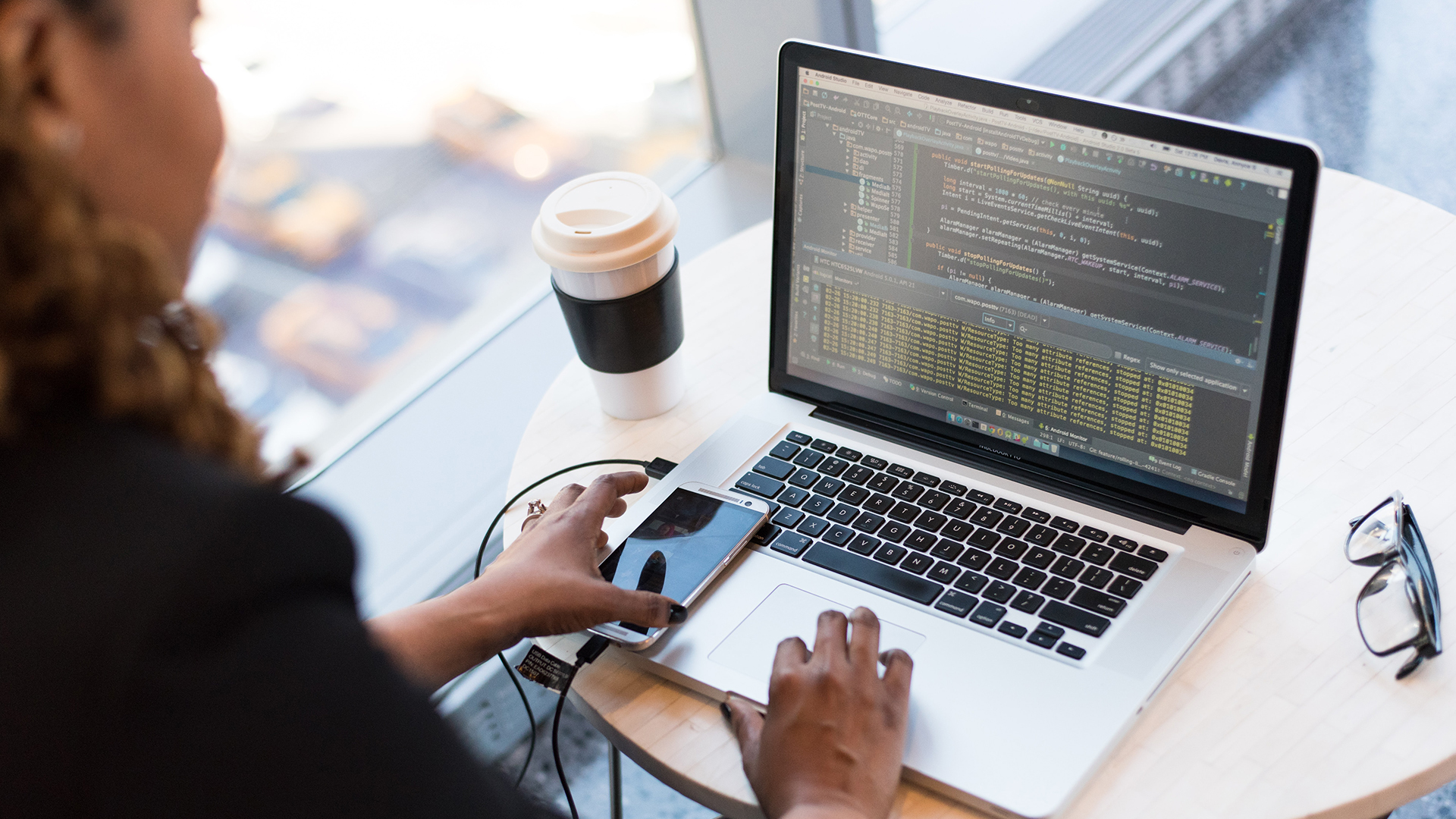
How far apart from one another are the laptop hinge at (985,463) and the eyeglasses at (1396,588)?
130mm

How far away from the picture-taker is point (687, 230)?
6.34ft

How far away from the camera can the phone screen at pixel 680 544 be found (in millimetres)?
886

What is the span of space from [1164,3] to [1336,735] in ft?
7.62

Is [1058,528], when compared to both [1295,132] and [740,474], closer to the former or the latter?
[740,474]

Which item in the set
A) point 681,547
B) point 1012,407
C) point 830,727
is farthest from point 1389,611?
point 681,547

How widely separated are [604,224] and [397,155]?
79 centimetres

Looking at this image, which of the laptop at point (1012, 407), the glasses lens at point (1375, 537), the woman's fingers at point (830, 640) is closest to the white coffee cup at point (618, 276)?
the laptop at point (1012, 407)

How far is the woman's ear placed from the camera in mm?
430

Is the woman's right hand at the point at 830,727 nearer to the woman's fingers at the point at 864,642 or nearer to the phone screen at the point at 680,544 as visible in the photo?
the woman's fingers at the point at 864,642

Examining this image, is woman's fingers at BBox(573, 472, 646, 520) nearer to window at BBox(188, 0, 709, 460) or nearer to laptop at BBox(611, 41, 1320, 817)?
laptop at BBox(611, 41, 1320, 817)

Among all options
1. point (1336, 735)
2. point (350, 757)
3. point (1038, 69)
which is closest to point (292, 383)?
point (350, 757)

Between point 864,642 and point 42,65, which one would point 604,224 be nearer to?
point 864,642

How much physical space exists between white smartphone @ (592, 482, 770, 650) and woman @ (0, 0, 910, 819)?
0.36 m

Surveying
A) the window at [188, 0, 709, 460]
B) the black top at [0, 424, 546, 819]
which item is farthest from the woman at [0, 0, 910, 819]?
the window at [188, 0, 709, 460]
